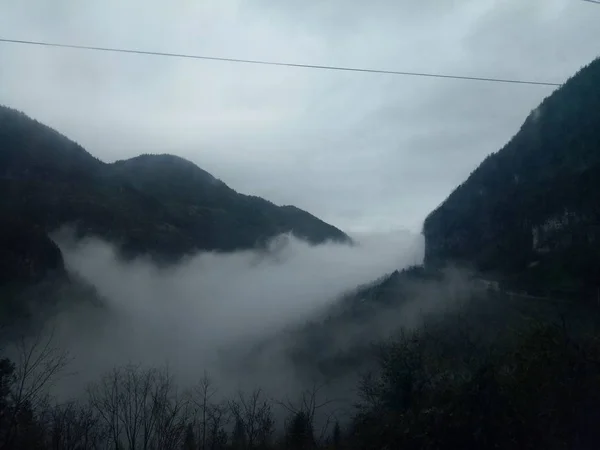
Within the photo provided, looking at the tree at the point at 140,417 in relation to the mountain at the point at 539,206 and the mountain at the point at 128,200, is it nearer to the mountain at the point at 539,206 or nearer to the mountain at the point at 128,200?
the mountain at the point at 539,206

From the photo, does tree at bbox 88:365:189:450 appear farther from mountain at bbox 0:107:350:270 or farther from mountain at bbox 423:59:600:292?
mountain at bbox 0:107:350:270

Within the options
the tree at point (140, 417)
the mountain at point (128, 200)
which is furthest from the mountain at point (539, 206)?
the mountain at point (128, 200)

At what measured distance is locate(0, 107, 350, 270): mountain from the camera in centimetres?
9338

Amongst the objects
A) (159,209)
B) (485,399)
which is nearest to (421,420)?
(485,399)

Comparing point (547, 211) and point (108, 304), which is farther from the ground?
point (547, 211)

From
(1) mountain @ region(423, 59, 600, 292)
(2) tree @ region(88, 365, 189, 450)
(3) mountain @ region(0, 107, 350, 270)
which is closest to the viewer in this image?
(2) tree @ region(88, 365, 189, 450)

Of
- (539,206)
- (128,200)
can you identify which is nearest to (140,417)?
(539,206)

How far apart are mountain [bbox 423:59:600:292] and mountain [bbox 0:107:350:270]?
62.9 meters

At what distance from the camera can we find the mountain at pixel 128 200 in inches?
3676

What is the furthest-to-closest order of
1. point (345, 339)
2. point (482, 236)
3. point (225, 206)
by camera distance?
point (225, 206) < point (345, 339) < point (482, 236)

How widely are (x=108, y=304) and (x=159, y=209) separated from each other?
155 feet

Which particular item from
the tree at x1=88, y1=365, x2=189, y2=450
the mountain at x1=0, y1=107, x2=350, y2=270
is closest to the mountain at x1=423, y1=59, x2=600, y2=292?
the tree at x1=88, y1=365, x2=189, y2=450

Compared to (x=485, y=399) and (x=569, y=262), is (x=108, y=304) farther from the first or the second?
(x=485, y=399)

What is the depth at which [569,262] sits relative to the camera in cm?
4291
